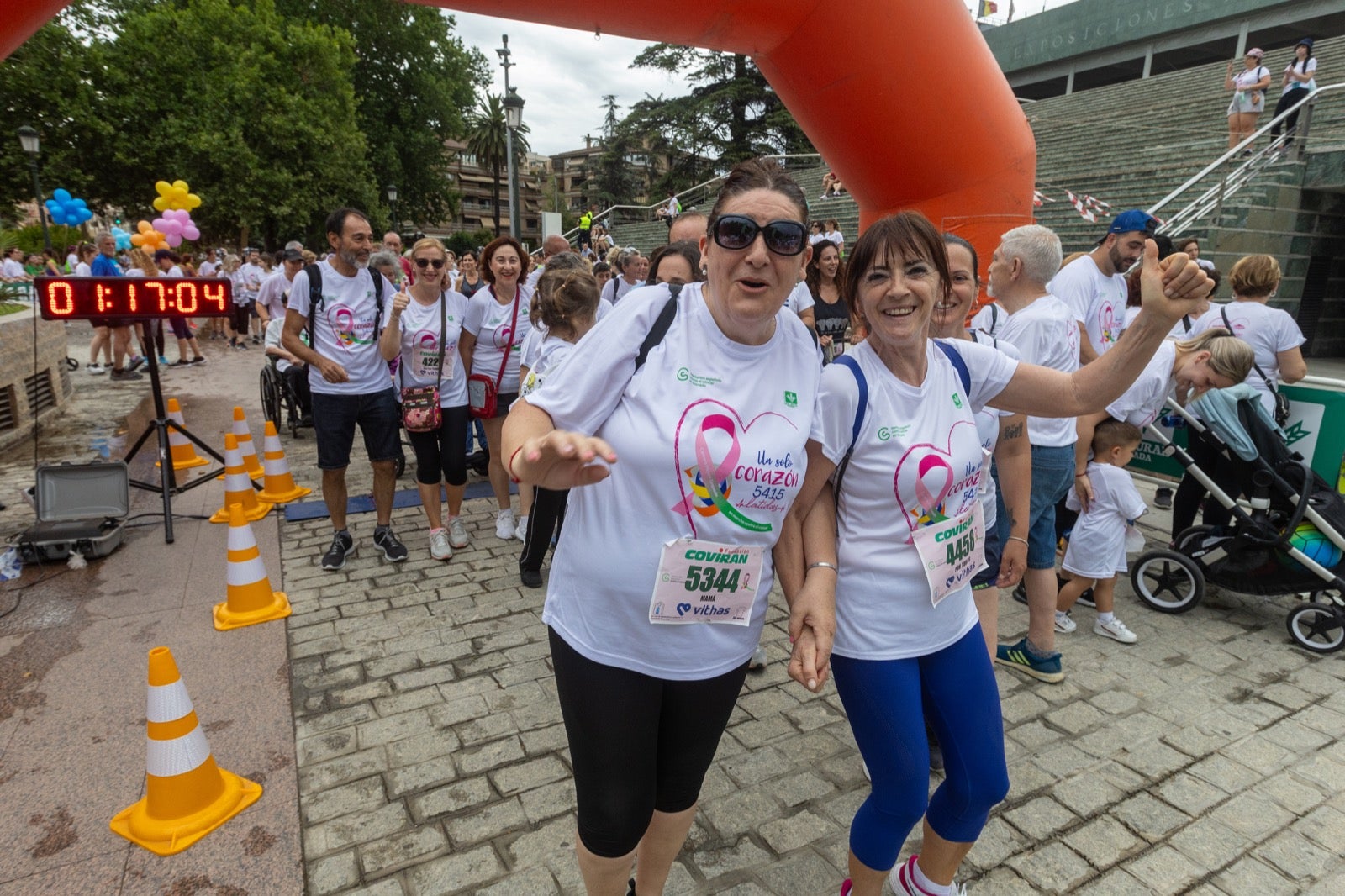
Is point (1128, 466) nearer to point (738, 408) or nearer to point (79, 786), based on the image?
point (738, 408)

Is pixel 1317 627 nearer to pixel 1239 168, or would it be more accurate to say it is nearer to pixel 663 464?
pixel 663 464

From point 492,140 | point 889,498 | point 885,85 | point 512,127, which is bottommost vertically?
point 889,498

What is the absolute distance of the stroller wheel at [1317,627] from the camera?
3979 millimetres

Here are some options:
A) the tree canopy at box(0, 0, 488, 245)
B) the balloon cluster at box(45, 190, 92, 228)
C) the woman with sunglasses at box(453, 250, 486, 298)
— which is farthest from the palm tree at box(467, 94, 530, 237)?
the woman with sunglasses at box(453, 250, 486, 298)

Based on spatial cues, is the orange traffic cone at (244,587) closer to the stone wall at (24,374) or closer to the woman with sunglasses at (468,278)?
the woman with sunglasses at (468,278)

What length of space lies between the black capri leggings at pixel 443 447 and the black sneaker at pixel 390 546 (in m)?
0.45

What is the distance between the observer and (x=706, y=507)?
172 centimetres

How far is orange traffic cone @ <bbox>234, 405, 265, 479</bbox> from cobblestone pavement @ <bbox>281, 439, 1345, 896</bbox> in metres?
2.72

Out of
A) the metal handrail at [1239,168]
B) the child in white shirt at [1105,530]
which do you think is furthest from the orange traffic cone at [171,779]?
the metal handrail at [1239,168]

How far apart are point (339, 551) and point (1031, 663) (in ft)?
14.4

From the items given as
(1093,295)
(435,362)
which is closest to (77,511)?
(435,362)

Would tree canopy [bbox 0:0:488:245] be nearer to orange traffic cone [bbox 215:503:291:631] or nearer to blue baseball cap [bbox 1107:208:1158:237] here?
orange traffic cone [bbox 215:503:291:631]

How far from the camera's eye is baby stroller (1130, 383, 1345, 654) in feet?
13.3

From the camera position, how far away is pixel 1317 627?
4035mm
